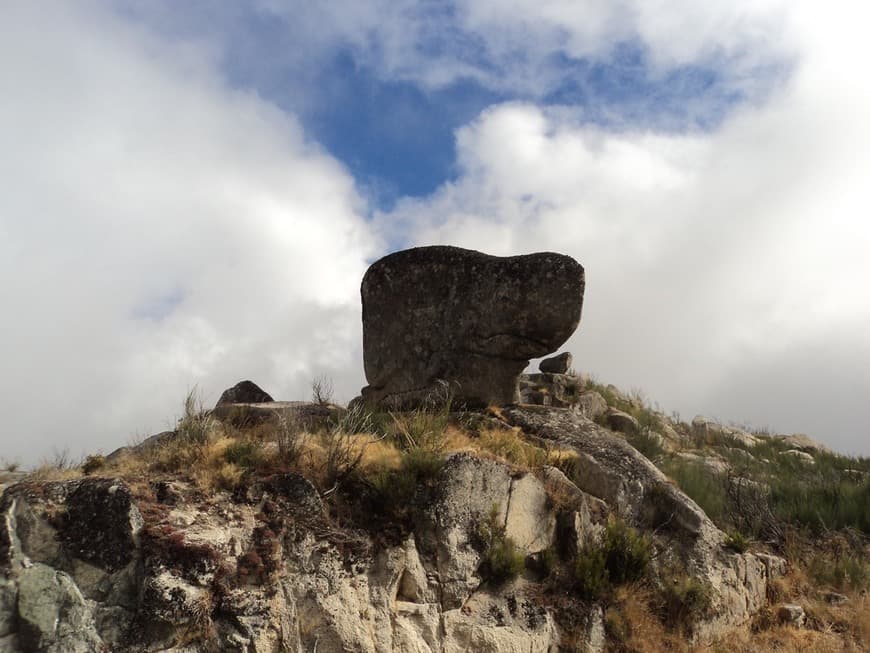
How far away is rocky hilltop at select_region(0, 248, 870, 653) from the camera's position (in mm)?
6684

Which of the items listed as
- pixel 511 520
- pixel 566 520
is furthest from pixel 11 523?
pixel 566 520

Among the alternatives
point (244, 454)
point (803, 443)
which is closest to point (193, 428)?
point (244, 454)

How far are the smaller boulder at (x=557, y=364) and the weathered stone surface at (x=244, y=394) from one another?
857 cm

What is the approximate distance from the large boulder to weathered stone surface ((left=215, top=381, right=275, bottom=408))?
301cm

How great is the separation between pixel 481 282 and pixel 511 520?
409 cm

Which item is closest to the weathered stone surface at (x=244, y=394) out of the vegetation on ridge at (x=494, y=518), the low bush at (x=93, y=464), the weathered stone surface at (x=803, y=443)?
the vegetation on ridge at (x=494, y=518)

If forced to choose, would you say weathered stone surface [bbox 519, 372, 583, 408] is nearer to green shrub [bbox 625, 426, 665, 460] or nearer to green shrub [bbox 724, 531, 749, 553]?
green shrub [bbox 625, 426, 665, 460]

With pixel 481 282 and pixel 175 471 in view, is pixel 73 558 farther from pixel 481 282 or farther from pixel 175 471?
pixel 481 282

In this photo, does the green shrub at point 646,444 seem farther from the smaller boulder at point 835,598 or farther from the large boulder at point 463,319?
the large boulder at point 463,319

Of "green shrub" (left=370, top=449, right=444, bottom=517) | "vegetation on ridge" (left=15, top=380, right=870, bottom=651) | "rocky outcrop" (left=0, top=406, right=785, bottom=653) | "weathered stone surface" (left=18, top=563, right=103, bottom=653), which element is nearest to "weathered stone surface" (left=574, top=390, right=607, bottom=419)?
"vegetation on ridge" (left=15, top=380, right=870, bottom=651)

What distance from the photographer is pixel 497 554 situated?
8461mm

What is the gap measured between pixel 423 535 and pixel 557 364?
41.5ft

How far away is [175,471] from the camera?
26.1ft

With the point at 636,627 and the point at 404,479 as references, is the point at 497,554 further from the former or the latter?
the point at 636,627
